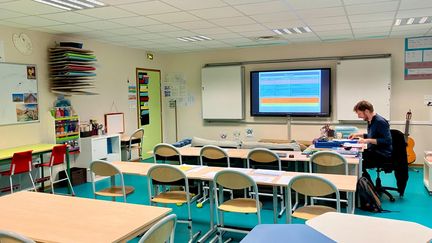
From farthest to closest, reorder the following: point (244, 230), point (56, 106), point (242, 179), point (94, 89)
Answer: point (94, 89) < point (56, 106) < point (244, 230) < point (242, 179)

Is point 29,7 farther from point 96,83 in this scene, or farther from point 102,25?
point 96,83

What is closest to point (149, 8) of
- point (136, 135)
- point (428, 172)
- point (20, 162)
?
point (20, 162)

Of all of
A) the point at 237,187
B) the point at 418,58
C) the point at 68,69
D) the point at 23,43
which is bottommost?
the point at 237,187

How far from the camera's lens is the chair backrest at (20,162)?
15.4ft

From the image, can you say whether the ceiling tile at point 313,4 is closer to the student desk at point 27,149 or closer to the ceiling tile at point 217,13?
the ceiling tile at point 217,13

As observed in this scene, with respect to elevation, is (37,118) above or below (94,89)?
below

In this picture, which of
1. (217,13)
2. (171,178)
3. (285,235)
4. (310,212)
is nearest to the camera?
(285,235)

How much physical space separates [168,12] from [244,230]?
2928 millimetres

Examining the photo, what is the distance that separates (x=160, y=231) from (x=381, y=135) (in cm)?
394

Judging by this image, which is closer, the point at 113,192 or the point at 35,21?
the point at 113,192

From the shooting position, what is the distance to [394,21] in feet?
18.3

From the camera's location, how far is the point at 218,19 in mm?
5238

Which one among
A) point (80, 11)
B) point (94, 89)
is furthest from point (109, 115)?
point (80, 11)

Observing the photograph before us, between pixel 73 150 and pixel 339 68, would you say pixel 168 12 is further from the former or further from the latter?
pixel 339 68
